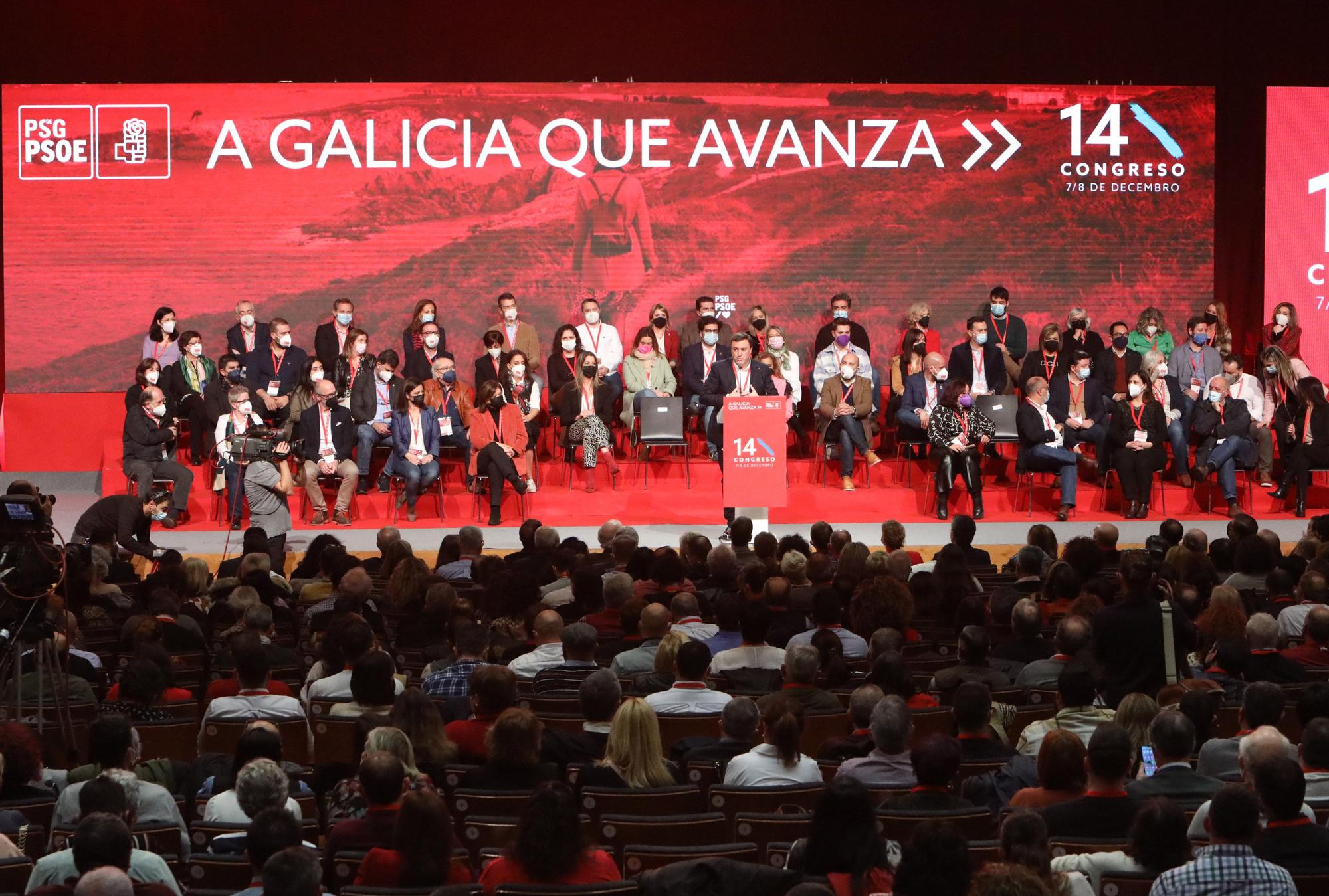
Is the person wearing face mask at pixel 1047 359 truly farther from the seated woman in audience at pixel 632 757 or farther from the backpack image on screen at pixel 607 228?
the seated woman in audience at pixel 632 757

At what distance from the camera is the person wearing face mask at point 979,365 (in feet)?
45.8

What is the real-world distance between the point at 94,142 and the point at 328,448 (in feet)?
13.3

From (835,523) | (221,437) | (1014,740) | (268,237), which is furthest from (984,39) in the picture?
(1014,740)

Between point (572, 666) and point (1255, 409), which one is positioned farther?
point (1255, 409)

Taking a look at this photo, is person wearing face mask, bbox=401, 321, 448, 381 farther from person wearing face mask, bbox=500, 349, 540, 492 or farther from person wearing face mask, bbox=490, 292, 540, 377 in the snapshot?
person wearing face mask, bbox=500, 349, 540, 492

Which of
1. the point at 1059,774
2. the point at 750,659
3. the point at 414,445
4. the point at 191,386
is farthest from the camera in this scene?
the point at 191,386

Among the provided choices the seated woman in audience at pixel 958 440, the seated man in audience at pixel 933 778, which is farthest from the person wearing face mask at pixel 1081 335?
the seated man in audience at pixel 933 778

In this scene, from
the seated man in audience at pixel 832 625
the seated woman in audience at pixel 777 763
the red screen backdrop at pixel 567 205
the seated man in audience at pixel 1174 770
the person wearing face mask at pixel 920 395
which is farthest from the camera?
the red screen backdrop at pixel 567 205

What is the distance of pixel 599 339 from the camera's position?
14.5 meters

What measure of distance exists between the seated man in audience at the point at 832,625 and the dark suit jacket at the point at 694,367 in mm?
7198

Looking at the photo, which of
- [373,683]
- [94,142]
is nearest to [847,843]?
[373,683]

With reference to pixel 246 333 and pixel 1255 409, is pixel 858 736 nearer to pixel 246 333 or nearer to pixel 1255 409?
pixel 1255 409

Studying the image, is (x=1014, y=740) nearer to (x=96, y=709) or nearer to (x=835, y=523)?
(x=96, y=709)

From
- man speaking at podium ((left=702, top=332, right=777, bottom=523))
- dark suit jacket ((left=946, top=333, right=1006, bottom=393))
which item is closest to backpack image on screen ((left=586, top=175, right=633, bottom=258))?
man speaking at podium ((left=702, top=332, right=777, bottom=523))
